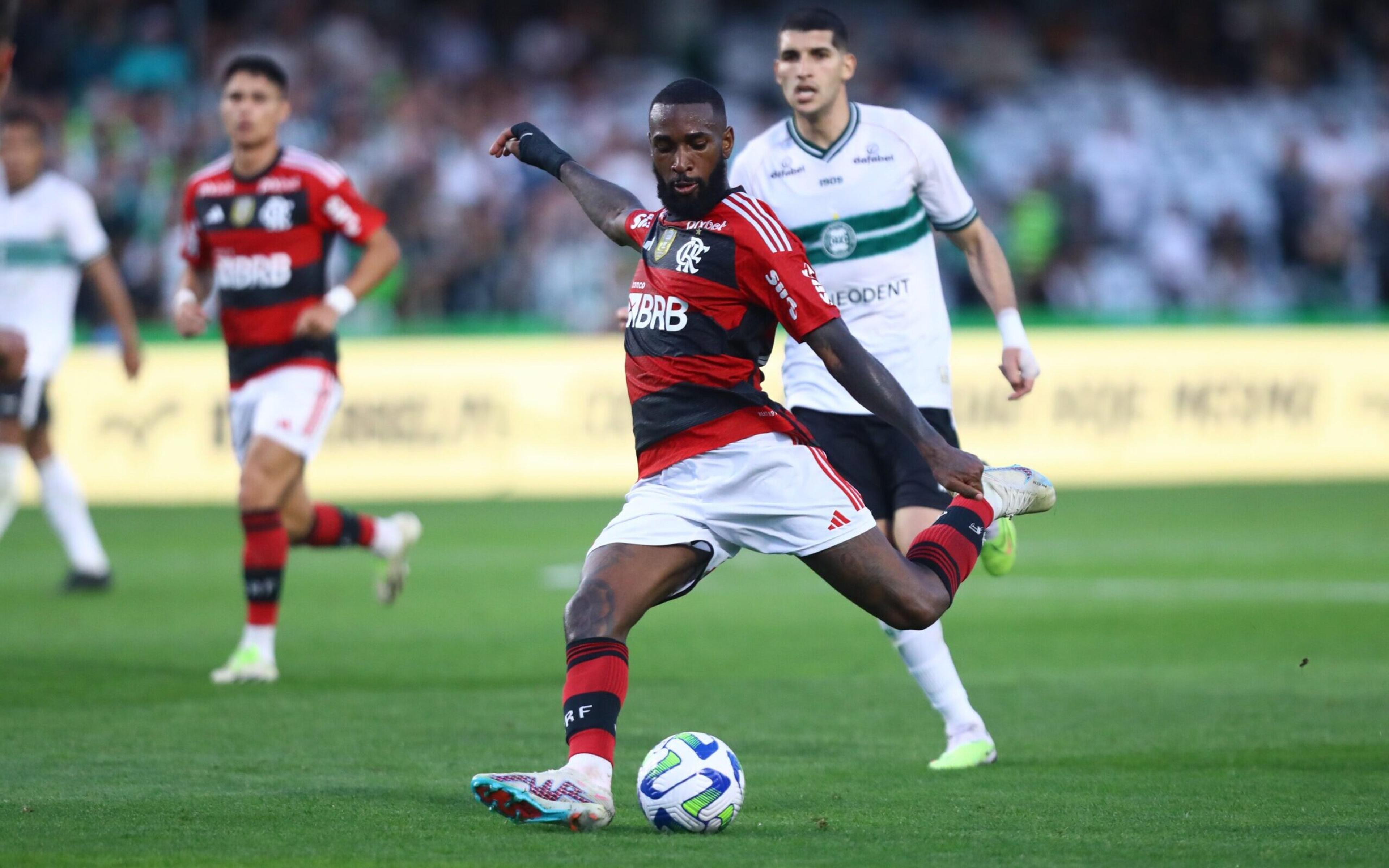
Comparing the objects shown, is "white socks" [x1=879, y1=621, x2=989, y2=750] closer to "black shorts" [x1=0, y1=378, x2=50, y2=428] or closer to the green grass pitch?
the green grass pitch

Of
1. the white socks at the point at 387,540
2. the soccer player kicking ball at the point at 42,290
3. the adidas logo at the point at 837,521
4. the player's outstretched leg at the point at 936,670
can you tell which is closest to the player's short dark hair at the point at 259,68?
the white socks at the point at 387,540

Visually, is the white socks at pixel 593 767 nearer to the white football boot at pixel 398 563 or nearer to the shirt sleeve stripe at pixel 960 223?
the shirt sleeve stripe at pixel 960 223

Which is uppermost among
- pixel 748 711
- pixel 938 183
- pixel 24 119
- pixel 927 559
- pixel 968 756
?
pixel 24 119

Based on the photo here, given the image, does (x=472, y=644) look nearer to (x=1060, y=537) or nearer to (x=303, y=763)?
(x=303, y=763)

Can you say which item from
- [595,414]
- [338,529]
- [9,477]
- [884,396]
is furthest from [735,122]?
[884,396]

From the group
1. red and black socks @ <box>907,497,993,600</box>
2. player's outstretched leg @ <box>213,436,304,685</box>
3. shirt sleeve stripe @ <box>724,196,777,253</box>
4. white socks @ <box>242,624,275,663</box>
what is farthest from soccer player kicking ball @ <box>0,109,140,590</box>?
red and black socks @ <box>907,497,993,600</box>

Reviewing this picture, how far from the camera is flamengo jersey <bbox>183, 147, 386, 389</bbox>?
9484 millimetres

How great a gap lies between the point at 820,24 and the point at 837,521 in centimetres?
243

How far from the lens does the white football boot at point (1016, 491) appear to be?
6.30 meters

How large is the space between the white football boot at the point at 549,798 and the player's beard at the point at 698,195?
174cm

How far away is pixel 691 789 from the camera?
18.6ft

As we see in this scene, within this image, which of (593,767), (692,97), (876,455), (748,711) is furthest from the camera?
(748,711)

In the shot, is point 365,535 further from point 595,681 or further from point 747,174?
point 595,681

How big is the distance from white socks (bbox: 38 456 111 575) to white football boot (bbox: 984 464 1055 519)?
25.5 ft
